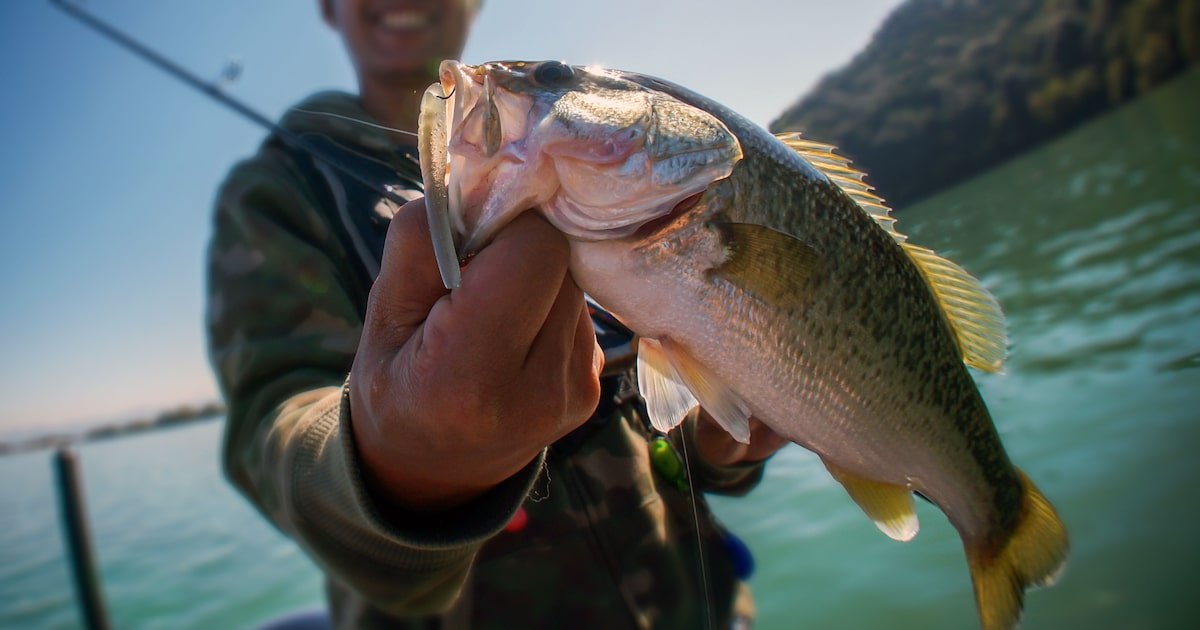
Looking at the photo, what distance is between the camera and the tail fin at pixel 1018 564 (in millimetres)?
1613

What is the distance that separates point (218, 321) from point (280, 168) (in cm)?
49

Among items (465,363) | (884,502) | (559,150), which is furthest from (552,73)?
(884,502)

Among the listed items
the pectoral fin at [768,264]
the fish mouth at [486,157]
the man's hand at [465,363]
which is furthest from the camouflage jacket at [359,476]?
the pectoral fin at [768,264]

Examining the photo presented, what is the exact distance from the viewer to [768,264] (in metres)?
1.30

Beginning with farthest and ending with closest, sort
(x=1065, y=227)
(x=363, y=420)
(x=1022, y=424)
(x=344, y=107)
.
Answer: (x=1065, y=227) < (x=1022, y=424) < (x=344, y=107) < (x=363, y=420)

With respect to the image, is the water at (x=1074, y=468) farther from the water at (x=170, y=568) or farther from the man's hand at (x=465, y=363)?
the water at (x=170, y=568)

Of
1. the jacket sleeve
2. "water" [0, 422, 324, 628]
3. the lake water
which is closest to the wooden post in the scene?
"water" [0, 422, 324, 628]

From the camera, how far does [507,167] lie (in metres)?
1.17

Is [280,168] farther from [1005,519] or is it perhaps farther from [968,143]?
[968,143]

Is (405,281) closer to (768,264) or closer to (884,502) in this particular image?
(768,264)

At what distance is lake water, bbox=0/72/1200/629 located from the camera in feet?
14.4

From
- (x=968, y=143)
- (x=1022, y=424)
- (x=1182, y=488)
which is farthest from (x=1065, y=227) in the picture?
(x=968, y=143)

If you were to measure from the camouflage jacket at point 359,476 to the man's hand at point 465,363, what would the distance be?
0.11m

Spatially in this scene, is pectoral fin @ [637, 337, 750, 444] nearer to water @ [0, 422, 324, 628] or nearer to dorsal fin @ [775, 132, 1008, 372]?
dorsal fin @ [775, 132, 1008, 372]
